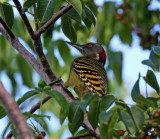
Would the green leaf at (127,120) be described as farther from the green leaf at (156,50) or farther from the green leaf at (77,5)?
the green leaf at (77,5)

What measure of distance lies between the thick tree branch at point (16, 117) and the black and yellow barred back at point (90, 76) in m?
2.67

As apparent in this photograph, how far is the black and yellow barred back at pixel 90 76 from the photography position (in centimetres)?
421

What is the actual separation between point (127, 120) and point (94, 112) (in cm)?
40

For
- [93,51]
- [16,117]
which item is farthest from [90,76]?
[16,117]

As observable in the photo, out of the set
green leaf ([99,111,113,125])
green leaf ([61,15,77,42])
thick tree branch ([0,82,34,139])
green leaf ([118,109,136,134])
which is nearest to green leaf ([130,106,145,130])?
green leaf ([118,109,136,134])

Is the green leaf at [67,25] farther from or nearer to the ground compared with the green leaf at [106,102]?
farther from the ground

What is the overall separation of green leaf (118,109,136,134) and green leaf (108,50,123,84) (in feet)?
8.19

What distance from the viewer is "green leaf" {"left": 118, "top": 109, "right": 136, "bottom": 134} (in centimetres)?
227

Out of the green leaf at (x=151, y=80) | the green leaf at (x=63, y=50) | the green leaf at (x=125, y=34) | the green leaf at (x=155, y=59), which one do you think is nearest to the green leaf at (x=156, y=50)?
the green leaf at (x=155, y=59)

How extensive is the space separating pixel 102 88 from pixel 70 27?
1.03 m

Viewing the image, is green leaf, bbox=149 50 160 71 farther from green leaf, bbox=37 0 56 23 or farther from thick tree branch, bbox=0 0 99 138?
green leaf, bbox=37 0 56 23

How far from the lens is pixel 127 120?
235cm

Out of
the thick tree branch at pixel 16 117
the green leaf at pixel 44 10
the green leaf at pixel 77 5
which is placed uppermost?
the green leaf at pixel 44 10

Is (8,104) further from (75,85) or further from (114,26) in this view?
(114,26)
